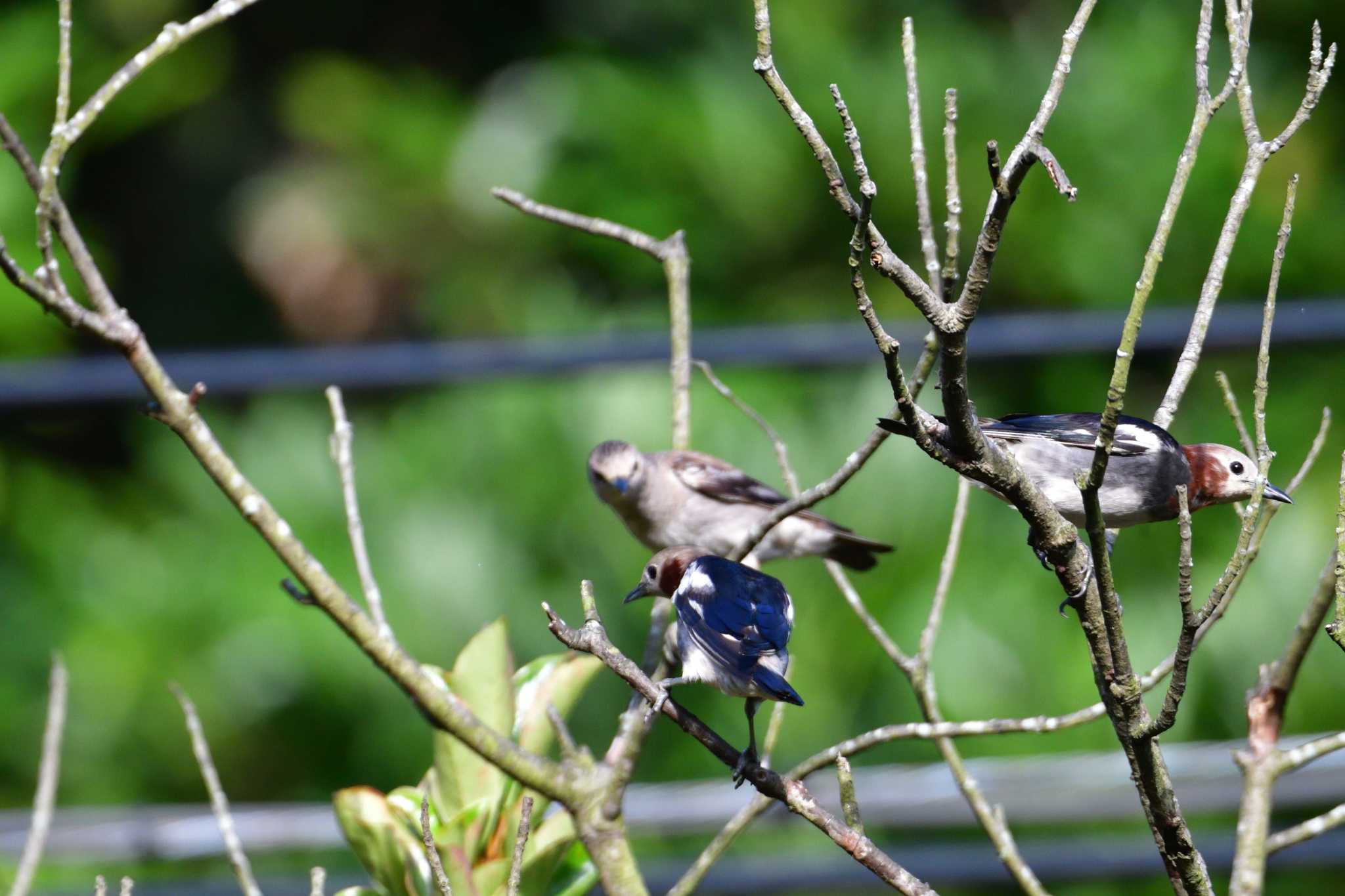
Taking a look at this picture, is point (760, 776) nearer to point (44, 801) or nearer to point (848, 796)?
point (848, 796)

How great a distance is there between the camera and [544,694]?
59.3 inches

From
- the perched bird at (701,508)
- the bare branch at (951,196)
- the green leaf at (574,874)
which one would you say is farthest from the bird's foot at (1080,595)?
the perched bird at (701,508)

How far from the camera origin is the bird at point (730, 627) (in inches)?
64.4

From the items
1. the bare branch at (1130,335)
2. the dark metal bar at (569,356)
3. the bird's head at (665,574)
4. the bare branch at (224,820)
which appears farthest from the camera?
the dark metal bar at (569,356)

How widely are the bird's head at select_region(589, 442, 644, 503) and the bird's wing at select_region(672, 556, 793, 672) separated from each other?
104 cm

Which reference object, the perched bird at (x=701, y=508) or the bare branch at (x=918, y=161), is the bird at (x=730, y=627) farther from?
the perched bird at (x=701, y=508)

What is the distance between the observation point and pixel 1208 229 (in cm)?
571

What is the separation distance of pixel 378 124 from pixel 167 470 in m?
1.76

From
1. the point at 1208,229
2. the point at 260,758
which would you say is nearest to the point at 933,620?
the point at 260,758

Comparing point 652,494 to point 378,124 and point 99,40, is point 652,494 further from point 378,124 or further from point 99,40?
point 99,40

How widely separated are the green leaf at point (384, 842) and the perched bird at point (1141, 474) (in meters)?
0.72

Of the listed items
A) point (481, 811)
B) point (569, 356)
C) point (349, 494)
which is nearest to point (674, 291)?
point (349, 494)

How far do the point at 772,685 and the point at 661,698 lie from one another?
1.26 ft

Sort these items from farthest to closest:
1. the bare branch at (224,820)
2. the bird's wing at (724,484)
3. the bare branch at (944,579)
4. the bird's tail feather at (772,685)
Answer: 1. the bird's wing at (724,484)
2. the bare branch at (944,579)
3. the bird's tail feather at (772,685)
4. the bare branch at (224,820)
